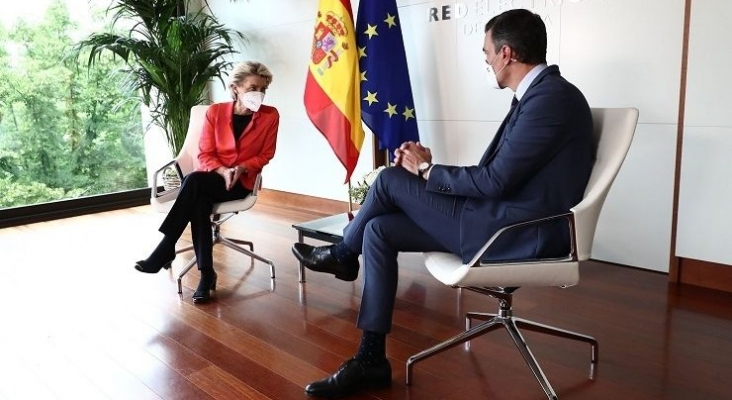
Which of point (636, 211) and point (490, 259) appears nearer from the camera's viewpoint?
point (490, 259)

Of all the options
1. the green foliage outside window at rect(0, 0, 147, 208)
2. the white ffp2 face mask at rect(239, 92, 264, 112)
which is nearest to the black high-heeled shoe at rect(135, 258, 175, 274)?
the white ffp2 face mask at rect(239, 92, 264, 112)

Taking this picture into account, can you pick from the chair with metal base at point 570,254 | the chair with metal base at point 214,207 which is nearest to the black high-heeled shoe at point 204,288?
the chair with metal base at point 214,207

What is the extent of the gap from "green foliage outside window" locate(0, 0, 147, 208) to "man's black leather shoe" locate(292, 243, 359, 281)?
135 inches

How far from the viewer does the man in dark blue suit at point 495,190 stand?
2.03 m

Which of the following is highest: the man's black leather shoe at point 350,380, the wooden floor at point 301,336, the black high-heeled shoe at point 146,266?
the black high-heeled shoe at point 146,266

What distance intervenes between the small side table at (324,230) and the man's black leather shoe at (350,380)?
41.4 inches

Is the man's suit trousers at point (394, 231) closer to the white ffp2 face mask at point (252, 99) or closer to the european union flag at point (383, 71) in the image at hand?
the white ffp2 face mask at point (252, 99)

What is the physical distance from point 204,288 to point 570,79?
2.36 metres

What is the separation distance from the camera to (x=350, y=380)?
7.16 ft

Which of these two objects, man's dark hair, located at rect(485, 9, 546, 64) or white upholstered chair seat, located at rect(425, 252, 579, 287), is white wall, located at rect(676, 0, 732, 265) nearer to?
man's dark hair, located at rect(485, 9, 546, 64)

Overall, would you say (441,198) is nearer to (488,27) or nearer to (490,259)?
(490,259)

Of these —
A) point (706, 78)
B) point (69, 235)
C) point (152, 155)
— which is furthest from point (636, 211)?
point (152, 155)

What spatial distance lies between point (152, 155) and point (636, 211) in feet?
15.3

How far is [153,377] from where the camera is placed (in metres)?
2.40
